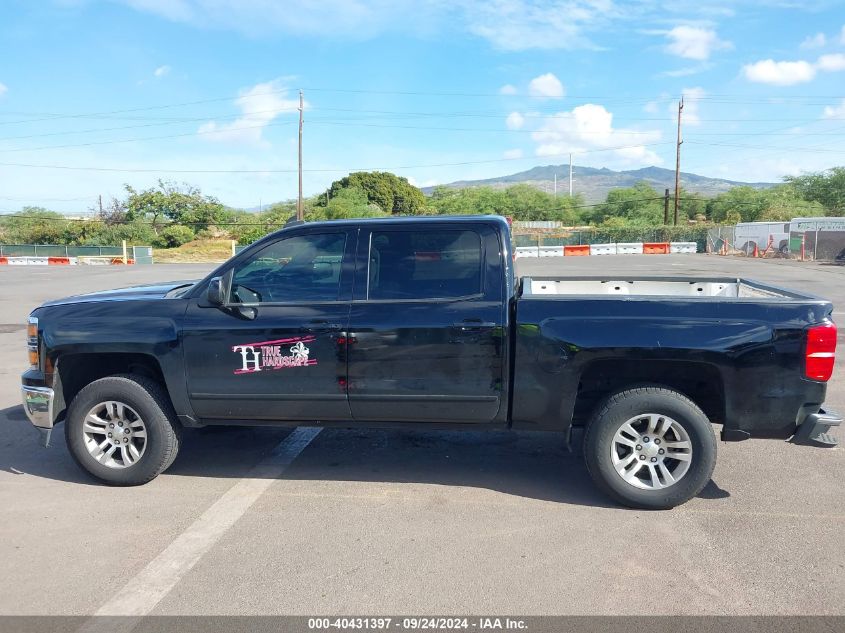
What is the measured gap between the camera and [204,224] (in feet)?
226

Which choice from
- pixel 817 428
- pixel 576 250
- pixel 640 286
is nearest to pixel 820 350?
pixel 817 428

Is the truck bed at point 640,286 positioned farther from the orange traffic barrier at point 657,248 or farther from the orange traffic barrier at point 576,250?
the orange traffic barrier at point 657,248

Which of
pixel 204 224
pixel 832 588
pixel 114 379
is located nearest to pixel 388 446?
pixel 114 379

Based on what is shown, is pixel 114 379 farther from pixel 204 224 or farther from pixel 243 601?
pixel 204 224

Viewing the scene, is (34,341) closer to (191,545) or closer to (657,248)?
(191,545)

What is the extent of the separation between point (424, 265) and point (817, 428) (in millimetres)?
2647

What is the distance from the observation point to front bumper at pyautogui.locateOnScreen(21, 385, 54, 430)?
480 cm

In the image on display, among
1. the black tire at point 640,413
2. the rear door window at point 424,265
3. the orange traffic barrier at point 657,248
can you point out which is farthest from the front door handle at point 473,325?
the orange traffic barrier at point 657,248

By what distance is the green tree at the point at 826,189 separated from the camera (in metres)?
76.6

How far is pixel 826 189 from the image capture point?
79312 millimetres

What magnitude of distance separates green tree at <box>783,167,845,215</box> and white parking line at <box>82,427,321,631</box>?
83.5 meters

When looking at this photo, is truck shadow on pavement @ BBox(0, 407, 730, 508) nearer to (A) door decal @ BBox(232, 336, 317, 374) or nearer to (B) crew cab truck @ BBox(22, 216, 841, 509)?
(B) crew cab truck @ BBox(22, 216, 841, 509)

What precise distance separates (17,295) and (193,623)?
20032 mm

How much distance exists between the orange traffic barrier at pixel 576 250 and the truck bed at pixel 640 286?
1684 inches
